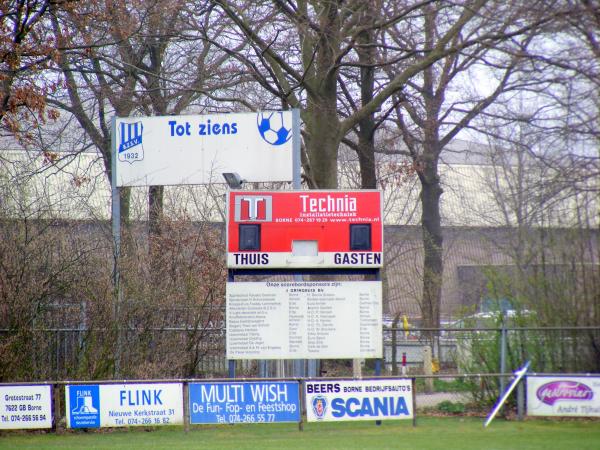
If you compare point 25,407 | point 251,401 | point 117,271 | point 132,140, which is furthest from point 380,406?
point 132,140

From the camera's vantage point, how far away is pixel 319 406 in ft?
45.9

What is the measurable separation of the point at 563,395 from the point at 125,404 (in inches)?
306

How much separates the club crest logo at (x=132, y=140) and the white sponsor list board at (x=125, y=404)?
19.4 feet

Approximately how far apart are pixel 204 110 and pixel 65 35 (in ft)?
28.3

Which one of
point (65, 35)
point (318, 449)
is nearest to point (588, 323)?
point (318, 449)

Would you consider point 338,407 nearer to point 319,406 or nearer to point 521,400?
point 319,406

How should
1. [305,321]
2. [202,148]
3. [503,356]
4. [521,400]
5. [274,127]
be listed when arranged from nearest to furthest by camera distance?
[305,321], [521,400], [503,356], [274,127], [202,148]

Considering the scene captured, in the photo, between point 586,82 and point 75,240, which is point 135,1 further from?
point 586,82

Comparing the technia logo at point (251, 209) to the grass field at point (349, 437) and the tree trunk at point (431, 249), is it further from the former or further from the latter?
the tree trunk at point (431, 249)

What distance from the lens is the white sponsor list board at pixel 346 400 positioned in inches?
550

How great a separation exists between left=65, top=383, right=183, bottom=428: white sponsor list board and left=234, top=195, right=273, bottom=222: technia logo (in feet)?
10.4

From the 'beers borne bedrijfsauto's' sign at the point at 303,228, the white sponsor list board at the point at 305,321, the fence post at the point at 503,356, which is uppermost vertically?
the 'beers borne bedrijfsauto's' sign at the point at 303,228

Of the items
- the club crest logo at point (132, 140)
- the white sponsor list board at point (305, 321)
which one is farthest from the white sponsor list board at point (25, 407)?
the club crest logo at point (132, 140)

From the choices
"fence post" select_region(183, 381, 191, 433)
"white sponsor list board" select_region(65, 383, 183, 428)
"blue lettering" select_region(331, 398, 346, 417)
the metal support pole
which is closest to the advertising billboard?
"fence post" select_region(183, 381, 191, 433)
